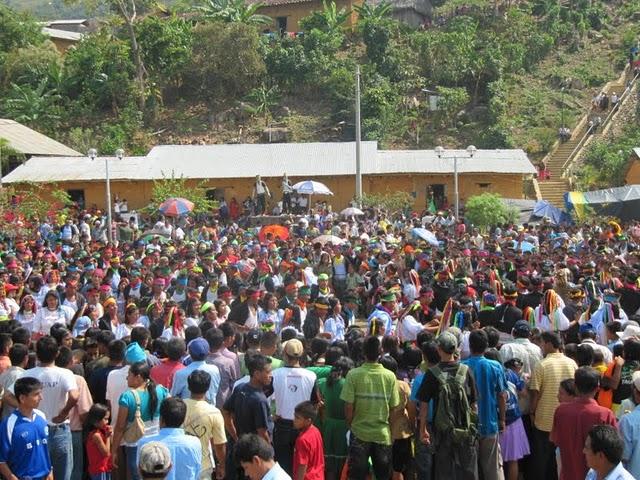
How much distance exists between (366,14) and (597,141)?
15476 mm

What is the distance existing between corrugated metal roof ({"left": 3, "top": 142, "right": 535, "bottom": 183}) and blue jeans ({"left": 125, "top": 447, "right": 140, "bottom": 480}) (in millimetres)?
24202

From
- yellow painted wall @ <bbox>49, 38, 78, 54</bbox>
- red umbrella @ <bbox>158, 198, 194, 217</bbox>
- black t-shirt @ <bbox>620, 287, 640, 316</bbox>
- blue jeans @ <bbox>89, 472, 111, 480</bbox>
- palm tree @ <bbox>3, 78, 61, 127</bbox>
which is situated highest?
yellow painted wall @ <bbox>49, 38, 78, 54</bbox>

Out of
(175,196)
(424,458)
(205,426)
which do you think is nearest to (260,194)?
(175,196)

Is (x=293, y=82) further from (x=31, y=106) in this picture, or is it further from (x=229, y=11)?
(x=31, y=106)

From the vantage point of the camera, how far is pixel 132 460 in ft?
22.6

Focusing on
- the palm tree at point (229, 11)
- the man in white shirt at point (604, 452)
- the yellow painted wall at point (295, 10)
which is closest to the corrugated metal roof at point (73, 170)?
the palm tree at point (229, 11)

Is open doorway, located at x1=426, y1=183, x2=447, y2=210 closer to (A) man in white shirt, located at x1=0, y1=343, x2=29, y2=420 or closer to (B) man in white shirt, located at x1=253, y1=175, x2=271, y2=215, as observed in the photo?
(B) man in white shirt, located at x1=253, y1=175, x2=271, y2=215

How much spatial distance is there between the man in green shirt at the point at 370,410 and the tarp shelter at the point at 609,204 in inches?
790

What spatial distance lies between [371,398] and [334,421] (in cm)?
48

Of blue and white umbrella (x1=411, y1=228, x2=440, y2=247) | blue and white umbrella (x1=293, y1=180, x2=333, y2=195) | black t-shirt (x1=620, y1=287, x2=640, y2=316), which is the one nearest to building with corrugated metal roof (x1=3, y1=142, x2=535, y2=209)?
blue and white umbrella (x1=293, y1=180, x2=333, y2=195)

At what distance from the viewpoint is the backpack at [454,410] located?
22.1 ft

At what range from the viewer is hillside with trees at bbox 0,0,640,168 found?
4156 cm

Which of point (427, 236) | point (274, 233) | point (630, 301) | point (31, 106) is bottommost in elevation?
point (630, 301)

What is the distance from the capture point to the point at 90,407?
7.12 metres
